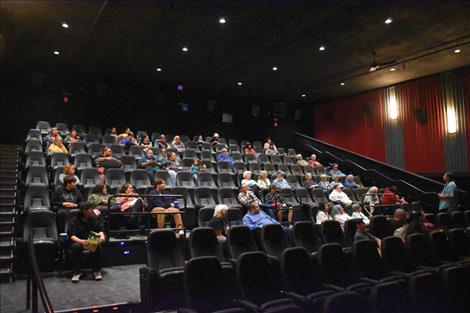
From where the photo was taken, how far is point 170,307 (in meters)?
3.31

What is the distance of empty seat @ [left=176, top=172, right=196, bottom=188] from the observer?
7.32 meters

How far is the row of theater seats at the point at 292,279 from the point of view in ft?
9.75

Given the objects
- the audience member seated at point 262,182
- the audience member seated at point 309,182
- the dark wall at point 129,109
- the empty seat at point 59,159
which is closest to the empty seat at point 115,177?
the empty seat at point 59,159

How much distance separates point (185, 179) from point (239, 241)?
3446 mm

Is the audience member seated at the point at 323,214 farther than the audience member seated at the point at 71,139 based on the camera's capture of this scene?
No

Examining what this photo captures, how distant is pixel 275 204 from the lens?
659 centimetres

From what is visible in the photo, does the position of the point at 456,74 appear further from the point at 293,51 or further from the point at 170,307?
the point at 170,307

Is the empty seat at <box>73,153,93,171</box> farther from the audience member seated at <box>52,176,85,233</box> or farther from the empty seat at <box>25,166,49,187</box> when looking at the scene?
the audience member seated at <box>52,176,85,233</box>

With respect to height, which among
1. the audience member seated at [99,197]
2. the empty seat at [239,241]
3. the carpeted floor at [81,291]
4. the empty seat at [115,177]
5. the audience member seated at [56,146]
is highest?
the audience member seated at [56,146]

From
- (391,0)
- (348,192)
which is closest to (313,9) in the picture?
Result: (391,0)

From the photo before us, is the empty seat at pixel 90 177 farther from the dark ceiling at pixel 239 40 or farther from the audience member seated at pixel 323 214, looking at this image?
the audience member seated at pixel 323 214

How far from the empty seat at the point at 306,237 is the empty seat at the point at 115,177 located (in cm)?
343

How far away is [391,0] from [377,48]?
2.17m

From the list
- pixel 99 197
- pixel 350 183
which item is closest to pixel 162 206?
pixel 99 197
